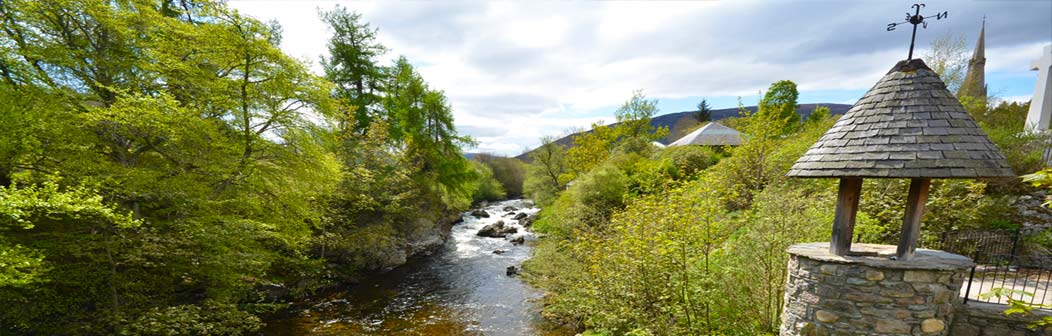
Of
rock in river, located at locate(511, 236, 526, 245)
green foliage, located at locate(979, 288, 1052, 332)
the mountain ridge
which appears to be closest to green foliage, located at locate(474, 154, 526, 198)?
the mountain ridge

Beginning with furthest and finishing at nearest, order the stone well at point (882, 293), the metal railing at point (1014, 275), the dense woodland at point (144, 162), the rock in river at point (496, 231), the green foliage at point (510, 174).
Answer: the green foliage at point (510, 174) → the rock in river at point (496, 231) → the metal railing at point (1014, 275) → the dense woodland at point (144, 162) → the stone well at point (882, 293)

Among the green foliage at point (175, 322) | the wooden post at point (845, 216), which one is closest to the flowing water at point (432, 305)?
the green foliage at point (175, 322)

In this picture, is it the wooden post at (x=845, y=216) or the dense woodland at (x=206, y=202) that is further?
the dense woodland at (x=206, y=202)

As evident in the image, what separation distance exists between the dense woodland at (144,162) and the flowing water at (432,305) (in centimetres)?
228

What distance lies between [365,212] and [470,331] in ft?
29.5

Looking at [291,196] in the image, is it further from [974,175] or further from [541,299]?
[974,175]

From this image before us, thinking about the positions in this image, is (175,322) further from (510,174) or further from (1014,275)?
(510,174)

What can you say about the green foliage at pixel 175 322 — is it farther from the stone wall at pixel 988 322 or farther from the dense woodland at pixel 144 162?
the stone wall at pixel 988 322

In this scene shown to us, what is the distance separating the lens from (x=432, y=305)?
36.9 ft

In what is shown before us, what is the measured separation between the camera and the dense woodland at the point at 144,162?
564cm

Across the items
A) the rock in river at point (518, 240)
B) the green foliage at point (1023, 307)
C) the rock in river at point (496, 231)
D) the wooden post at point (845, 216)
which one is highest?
the wooden post at point (845, 216)

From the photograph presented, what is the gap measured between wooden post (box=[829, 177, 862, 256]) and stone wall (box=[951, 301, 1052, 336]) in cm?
177

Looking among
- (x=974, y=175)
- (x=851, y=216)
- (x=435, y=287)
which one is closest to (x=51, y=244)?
(x=435, y=287)

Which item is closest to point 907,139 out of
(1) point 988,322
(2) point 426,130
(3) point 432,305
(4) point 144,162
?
(1) point 988,322
